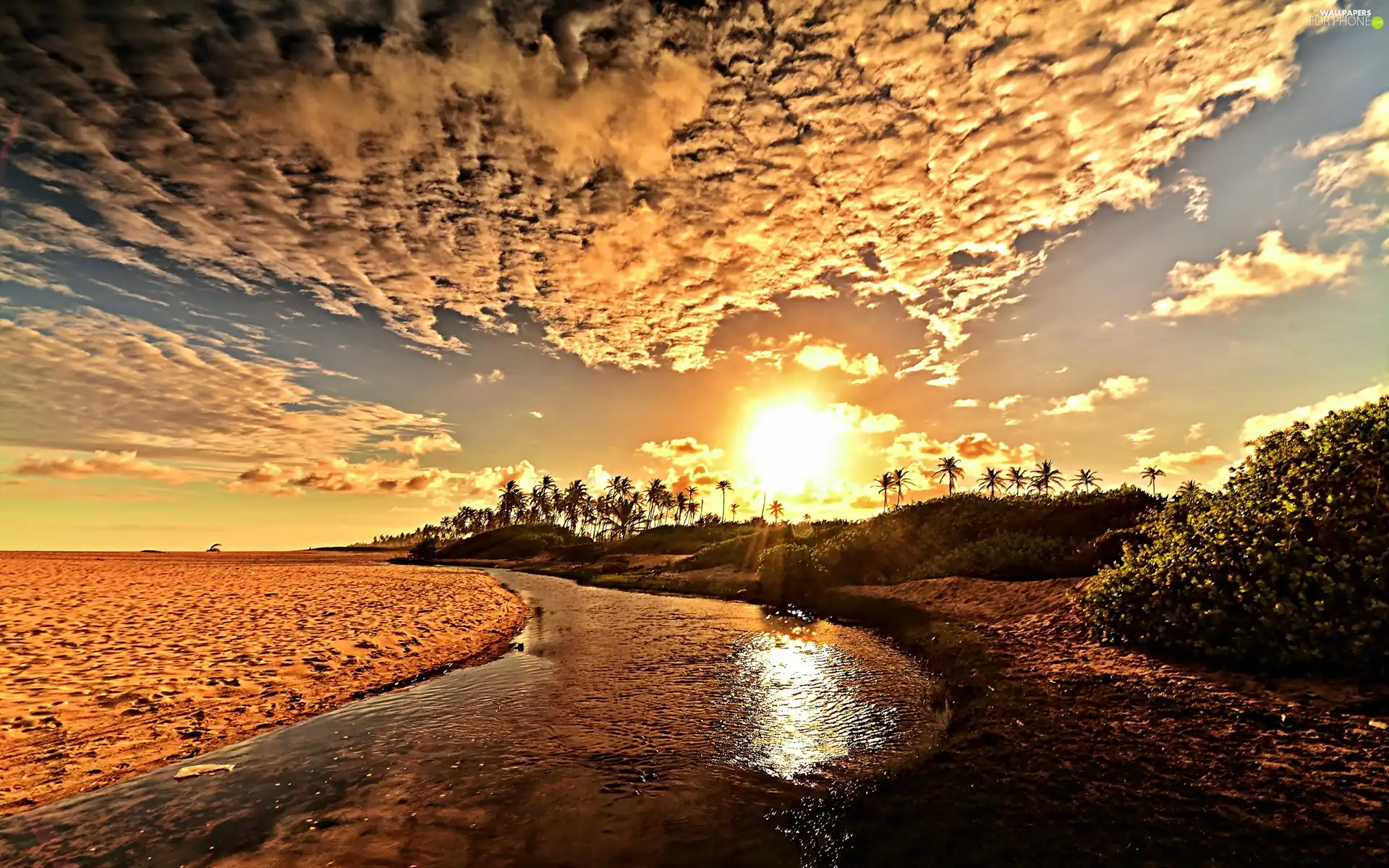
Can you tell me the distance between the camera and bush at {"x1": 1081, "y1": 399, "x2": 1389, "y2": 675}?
318 inches

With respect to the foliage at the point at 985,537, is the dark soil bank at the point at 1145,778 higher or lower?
lower

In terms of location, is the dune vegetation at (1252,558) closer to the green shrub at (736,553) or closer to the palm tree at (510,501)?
the green shrub at (736,553)

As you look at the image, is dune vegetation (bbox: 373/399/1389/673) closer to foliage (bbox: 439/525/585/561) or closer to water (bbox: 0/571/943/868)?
water (bbox: 0/571/943/868)

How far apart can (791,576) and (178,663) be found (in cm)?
2601

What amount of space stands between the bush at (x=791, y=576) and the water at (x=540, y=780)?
15465 millimetres

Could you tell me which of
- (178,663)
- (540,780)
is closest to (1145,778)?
(540,780)

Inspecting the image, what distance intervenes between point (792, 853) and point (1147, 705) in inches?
267

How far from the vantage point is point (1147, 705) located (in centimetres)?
849

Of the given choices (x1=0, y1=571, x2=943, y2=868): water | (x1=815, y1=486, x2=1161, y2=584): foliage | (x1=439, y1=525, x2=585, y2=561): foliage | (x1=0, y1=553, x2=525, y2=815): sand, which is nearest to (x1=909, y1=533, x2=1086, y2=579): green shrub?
(x1=815, y1=486, x2=1161, y2=584): foliage

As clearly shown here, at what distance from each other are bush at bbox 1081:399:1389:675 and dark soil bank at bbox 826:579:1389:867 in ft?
2.09

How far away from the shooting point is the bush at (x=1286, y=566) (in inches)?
318

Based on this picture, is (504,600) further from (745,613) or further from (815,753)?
(815,753)

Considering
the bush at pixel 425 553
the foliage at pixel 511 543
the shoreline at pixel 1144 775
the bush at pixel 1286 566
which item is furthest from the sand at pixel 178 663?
the bush at pixel 425 553

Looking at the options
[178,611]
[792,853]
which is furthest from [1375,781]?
[178,611]
